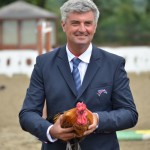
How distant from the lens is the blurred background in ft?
27.0

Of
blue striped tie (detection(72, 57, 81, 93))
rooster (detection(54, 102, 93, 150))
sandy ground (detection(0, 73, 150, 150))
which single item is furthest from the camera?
sandy ground (detection(0, 73, 150, 150))

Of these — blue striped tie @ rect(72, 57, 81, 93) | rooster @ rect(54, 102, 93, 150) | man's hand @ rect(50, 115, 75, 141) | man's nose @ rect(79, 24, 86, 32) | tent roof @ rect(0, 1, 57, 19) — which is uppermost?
man's nose @ rect(79, 24, 86, 32)

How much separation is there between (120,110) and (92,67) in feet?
0.86

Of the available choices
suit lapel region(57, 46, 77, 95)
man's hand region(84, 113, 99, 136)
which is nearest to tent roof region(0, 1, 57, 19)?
suit lapel region(57, 46, 77, 95)

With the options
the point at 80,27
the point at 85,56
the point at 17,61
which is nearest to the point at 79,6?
the point at 80,27

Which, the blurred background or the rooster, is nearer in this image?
the rooster

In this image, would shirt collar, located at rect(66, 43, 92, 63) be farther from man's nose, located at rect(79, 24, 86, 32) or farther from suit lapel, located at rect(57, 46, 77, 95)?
man's nose, located at rect(79, 24, 86, 32)

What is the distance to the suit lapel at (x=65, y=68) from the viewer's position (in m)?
2.51

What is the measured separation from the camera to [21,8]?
2067 centimetres

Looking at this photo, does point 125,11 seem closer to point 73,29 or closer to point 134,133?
point 134,133

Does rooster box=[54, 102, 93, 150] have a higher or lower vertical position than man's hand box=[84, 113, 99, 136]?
higher

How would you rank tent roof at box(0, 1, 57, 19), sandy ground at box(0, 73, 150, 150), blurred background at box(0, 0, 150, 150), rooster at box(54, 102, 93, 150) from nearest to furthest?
rooster at box(54, 102, 93, 150)
sandy ground at box(0, 73, 150, 150)
blurred background at box(0, 0, 150, 150)
tent roof at box(0, 1, 57, 19)

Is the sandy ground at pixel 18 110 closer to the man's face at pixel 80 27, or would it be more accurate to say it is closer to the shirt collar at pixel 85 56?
the shirt collar at pixel 85 56

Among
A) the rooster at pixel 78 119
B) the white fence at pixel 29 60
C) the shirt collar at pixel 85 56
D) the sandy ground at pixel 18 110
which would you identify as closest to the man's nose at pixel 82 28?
the shirt collar at pixel 85 56
